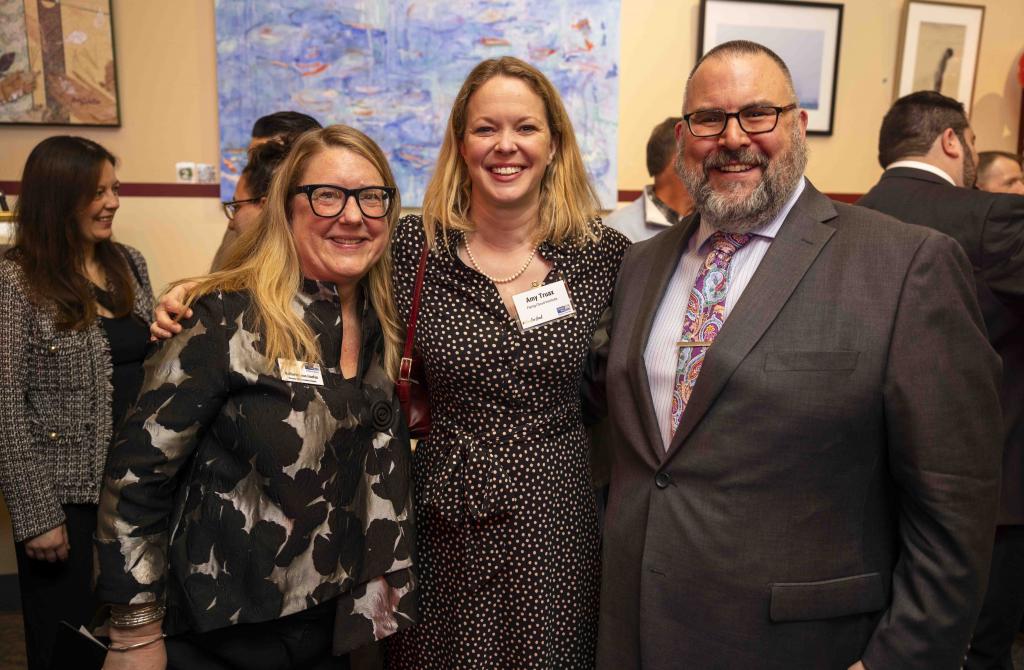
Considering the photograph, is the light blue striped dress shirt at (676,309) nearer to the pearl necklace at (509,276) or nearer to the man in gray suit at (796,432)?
the man in gray suit at (796,432)

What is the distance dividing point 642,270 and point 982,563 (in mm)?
885

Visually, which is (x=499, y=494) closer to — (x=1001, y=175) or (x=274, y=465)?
(x=274, y=465)

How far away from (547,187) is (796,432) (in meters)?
0.93

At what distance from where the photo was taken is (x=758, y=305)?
1.37m

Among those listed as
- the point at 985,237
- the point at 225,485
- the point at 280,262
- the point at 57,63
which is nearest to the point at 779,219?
the point at 280,262

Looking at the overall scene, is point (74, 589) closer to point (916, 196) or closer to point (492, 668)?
point (492, 668)

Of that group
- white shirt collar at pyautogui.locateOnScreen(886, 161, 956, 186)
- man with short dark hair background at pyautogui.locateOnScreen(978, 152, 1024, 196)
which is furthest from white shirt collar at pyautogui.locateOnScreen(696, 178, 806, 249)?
man with short dark hair background at pyautogui.locateOnScreen(978, 152, 1024, 196)

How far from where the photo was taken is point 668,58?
3809 mm

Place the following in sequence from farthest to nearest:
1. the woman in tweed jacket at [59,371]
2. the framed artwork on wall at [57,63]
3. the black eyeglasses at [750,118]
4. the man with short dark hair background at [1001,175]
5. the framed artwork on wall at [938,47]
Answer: the framed artwork on wall at [938,47] → the man with short dark hair background at [1001,175] → the framed artwork on wall at [57,63] → the woman in tweed jacket at [59,371] → the black eyeglasses at [750,118]

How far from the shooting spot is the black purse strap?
5.62 feet

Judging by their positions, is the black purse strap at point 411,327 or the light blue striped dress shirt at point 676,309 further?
the black purse strap at point 411,327

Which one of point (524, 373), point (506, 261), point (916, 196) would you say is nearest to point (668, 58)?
point (916, 196)

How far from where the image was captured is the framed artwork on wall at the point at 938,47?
13.2ft

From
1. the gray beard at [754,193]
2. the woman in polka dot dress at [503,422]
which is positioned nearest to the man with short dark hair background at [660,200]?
the woman in polka dot dress at [503,422]
